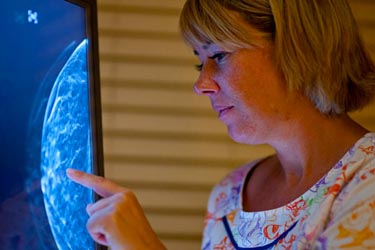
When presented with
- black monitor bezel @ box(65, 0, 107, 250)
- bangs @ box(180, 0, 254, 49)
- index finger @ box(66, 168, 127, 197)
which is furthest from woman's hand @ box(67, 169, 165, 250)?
bangs @ box(180, 0, 254, 49)

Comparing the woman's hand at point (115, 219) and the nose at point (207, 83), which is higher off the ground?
the nose at point (207, 83)

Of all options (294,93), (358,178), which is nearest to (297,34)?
(294,93)

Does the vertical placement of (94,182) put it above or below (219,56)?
below

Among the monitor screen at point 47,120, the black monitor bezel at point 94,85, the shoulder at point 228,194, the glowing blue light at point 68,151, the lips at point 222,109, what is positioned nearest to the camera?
the monitor screen at point 47,120

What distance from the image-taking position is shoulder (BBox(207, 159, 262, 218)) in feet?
4.83

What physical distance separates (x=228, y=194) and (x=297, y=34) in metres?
0.51

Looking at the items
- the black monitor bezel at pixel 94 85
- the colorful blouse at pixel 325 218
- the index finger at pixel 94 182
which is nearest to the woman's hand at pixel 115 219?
the index finger at pixel 94 182

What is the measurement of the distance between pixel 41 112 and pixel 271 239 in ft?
1.91

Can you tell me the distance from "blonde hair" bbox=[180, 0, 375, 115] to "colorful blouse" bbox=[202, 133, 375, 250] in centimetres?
16

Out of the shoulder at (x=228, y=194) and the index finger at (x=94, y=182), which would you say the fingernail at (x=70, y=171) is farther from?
the shoulder at (x=228, y=194)

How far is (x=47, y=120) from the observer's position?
102 centimetres

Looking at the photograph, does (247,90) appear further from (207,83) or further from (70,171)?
(70,171)

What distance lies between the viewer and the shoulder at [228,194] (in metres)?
1.47

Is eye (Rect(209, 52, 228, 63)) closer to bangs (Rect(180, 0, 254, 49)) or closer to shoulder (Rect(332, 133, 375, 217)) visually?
bangs (Rect(180, 0, 254, 49))
